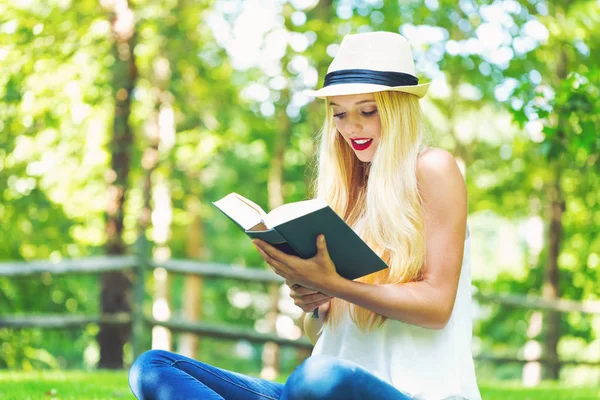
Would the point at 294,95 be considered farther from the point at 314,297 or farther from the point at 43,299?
the point at 314,297

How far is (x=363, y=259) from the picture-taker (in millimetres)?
1989

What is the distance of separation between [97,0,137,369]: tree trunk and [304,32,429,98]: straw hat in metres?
5.11

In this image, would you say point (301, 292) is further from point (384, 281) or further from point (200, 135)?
point (200, 135)

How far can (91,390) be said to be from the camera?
156 inches

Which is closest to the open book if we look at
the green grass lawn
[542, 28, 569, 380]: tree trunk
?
the green grass lawn

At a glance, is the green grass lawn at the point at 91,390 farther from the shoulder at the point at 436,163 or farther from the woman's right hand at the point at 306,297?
the shoulder at the point at 436,163

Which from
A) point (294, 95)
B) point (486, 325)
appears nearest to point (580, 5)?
point (294, 95)

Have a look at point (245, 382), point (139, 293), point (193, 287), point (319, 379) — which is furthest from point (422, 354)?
point (193, 287)

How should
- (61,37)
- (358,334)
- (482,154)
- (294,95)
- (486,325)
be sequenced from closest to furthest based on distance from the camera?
1. (358,334)
2. (61,37)
3. (294,95)
4. (482,154)
5. (486,325)

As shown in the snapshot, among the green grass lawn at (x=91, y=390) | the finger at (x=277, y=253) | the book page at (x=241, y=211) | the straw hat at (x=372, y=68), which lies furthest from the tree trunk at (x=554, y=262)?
the finger at (x=277, y=253)

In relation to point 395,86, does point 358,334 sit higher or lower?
lower

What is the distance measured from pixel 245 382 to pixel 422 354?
60cm

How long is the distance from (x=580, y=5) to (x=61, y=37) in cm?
515

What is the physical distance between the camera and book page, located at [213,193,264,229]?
2041 mm
